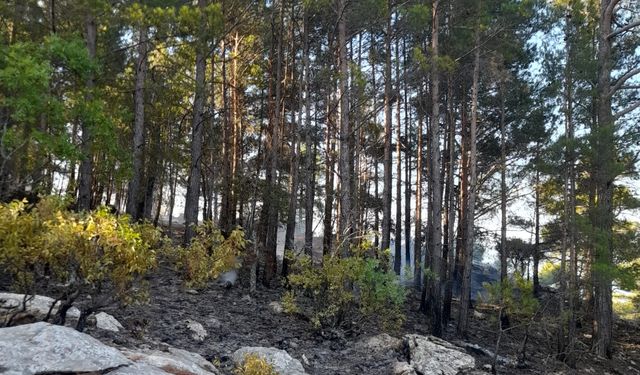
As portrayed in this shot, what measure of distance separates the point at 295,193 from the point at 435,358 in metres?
8.22

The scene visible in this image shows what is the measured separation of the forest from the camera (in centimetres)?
574

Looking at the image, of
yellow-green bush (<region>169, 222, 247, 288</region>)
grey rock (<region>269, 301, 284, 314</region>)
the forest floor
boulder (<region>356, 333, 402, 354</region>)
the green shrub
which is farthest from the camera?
the green shrub

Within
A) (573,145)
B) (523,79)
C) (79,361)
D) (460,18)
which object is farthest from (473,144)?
(79,361)

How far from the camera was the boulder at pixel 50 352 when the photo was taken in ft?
11.6

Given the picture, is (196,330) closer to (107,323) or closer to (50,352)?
(107,323)

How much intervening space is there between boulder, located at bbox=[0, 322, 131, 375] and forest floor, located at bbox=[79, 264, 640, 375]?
1652 mm

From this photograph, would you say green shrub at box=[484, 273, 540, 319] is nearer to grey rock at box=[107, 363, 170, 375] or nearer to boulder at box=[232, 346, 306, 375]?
boulder at box=[232, 346, 306, 375]

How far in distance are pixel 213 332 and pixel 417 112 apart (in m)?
18.0

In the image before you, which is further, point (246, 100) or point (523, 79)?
point (246, 100)

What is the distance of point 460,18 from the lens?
53.4ft

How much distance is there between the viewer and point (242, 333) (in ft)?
30.1

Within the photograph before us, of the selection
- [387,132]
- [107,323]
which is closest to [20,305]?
[107,323]

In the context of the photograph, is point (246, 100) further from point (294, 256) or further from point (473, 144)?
point (294, 256)

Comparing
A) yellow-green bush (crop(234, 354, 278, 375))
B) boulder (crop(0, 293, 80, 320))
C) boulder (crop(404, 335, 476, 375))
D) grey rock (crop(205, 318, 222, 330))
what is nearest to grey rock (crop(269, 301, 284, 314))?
grey rock (crop(205, 318, 222, 330))
